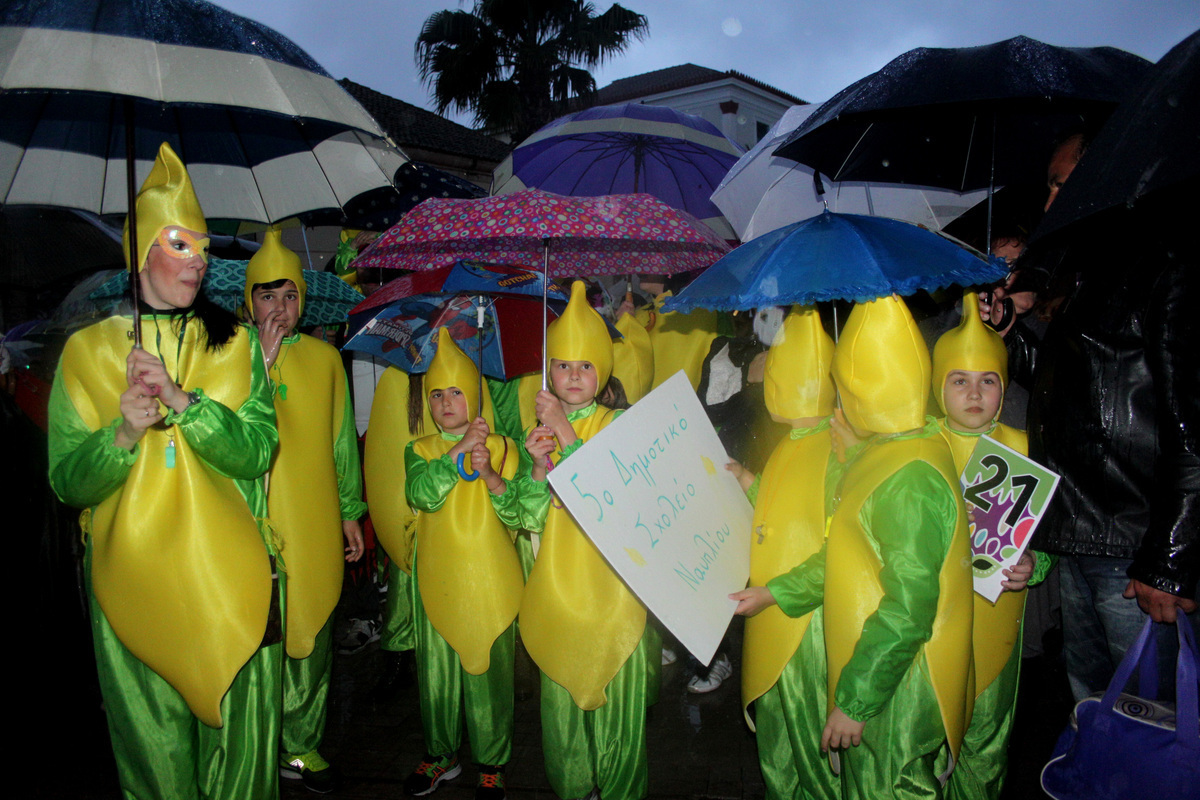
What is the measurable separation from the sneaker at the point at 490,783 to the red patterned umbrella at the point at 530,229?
80.7 inches

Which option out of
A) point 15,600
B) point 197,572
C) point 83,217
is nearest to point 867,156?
point 197,572

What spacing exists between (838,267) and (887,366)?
1.21 ft

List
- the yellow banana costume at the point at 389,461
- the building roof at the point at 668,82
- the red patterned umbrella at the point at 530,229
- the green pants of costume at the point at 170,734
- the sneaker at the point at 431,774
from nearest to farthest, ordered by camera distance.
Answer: the green pants of costume at the point at 170,734 < the red patterned umbrella at the point at 530,229 < the sneaker at the point at 431,774 < the yellow banana costume at the point at 389,461 < the building roof at the point at 668,82

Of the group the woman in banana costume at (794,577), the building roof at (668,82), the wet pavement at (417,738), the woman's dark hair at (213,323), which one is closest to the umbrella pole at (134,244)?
the woman's dark hair at (213,323)

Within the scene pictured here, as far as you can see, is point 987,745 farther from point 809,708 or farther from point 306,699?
point 306,699

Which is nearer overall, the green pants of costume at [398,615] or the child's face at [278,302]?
the child's face at [278,302]

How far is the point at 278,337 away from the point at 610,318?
235 cm

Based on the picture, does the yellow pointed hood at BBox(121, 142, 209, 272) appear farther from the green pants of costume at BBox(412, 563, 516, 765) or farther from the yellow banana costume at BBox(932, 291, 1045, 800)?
the yellow banana costume at BBox(932, 291, 1045, 800)

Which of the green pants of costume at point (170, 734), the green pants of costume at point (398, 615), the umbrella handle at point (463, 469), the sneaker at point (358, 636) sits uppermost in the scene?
the umbrella handle at point (463, 469)

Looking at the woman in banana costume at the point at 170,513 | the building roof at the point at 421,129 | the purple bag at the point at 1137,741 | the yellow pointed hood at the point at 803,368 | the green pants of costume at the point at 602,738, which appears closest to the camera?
the purple bag at the point at 1137,741

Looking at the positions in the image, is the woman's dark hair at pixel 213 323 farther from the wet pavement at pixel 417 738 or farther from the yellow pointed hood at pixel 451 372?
the wet pavement at pixel 417 738

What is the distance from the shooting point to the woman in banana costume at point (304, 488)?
3396mm

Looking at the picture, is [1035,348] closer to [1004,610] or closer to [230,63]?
[1004,610]

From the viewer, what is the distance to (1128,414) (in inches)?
99.2
